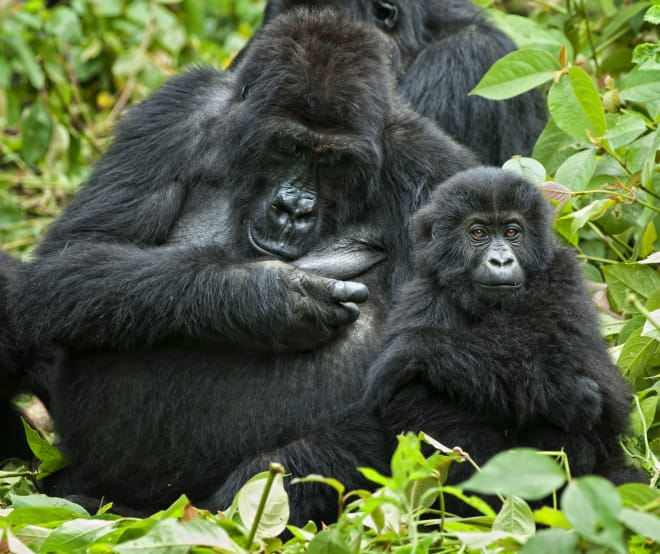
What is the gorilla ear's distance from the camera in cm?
345

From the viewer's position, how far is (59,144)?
697cm

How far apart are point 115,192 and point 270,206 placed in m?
0.59

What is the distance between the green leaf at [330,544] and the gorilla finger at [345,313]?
115cm

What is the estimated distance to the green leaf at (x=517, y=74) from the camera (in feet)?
12.9

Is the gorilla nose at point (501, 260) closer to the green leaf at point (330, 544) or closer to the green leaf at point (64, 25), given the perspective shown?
the green leaf at point (330, 544)

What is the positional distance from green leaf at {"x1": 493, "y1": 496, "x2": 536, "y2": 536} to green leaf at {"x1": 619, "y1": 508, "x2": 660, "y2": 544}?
28.2 inches

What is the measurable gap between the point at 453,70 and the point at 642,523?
344 cm

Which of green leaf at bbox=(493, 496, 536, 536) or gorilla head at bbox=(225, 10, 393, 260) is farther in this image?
gorilla head at bbox=(225, 10, 393, 260)

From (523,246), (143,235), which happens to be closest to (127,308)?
(143,235)

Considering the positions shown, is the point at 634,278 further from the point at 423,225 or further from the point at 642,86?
the point at 423,225

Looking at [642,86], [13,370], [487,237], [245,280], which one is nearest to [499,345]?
[487,237]

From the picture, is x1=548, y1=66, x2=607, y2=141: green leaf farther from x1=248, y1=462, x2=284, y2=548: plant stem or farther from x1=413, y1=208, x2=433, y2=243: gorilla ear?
x1=248, y1=462, x2=284, y2=548: plant stem

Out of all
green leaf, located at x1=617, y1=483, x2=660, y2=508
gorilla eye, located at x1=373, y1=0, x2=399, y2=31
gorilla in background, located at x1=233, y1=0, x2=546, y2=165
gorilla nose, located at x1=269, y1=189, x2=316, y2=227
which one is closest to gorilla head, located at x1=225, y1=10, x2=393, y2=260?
gorilla nose, located at x1=269, y1=189, x2=316, y2=227

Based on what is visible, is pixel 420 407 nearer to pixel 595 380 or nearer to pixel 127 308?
pixel 595 380
